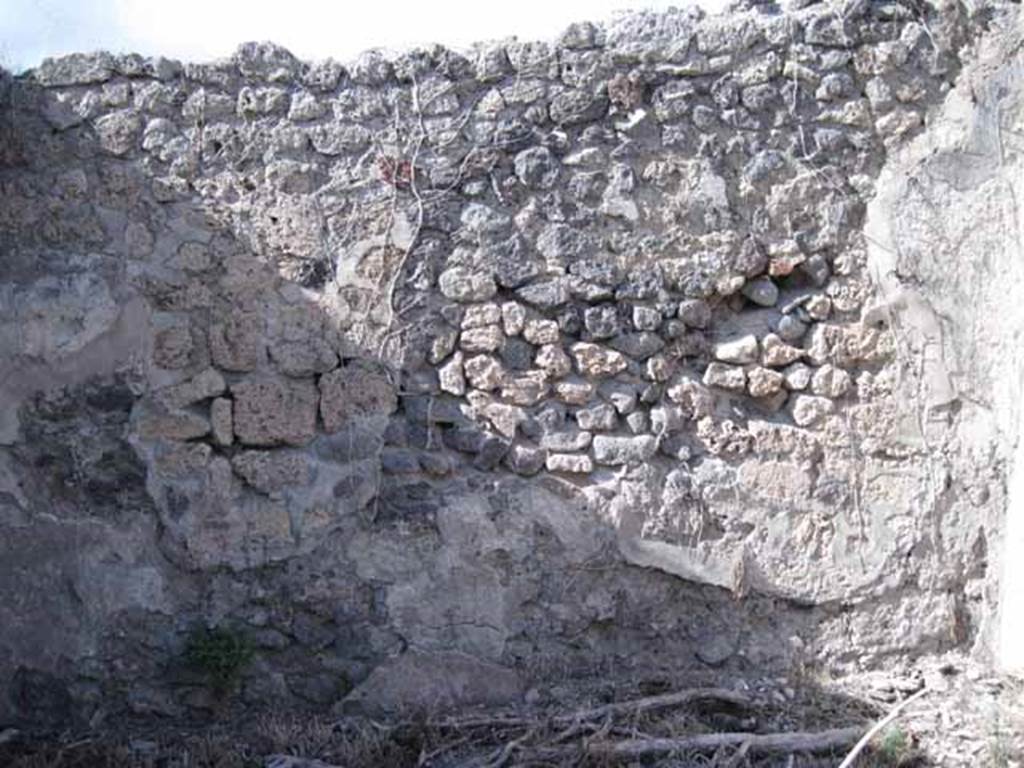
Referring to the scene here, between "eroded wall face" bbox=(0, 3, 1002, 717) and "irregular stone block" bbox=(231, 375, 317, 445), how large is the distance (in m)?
0.01

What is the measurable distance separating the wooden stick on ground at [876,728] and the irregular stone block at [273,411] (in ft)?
6.06

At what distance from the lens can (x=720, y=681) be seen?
174 inches

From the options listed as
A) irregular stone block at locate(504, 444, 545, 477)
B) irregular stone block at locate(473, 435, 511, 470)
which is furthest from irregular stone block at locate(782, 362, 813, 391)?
irregular stone block at locate(473, 435, 511, 470)

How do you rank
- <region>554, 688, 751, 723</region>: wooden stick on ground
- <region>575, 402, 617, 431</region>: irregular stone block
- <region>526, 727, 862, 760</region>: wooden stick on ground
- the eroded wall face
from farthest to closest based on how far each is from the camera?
<region>575, 402, 617, 431</region>: irregular stone block, the eroded wall face, <region>554, 688, 751, 723</region>: wooden stick on ground, <region>526, 727, 862, 760</region>: wooden stick on ground

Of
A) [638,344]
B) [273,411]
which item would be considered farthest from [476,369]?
[273,411]

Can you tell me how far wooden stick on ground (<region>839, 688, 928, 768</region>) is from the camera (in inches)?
151

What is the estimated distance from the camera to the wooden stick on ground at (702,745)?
405cm

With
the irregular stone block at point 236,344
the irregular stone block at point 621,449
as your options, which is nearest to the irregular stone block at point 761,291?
the irregular stone block at point 621,449

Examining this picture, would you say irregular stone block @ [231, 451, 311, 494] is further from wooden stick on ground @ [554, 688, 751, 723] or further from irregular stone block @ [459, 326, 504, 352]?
wooden stick on ground @ [554, 688, 751, 723]

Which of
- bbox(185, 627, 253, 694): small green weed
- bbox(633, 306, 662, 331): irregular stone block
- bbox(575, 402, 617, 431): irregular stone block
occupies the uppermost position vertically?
bbox(633, 306, 662, 331): irregular stone block

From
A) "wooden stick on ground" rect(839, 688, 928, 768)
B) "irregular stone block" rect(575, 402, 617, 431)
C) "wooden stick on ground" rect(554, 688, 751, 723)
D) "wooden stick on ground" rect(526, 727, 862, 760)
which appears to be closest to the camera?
"wooden stick on ground" rect(839, 688, 928, 768)

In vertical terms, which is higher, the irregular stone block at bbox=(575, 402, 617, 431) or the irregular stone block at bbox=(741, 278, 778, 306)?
the irregular stone block at bbox=(741, 278, 778, 306)

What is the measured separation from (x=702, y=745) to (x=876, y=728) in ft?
1.63

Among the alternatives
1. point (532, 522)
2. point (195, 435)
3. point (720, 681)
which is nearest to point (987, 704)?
point (720, 681)
